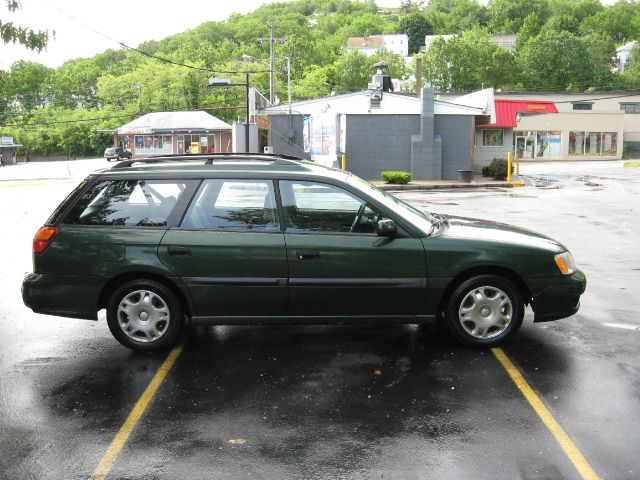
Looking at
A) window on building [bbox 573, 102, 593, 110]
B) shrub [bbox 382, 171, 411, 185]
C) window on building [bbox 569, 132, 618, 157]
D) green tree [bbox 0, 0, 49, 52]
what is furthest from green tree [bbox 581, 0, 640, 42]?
green tree [bbox 0, 0, 49, 52]

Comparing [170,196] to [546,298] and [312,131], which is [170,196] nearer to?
[546,298]

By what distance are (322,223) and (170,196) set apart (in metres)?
1.33

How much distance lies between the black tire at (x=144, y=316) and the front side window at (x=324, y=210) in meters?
1.22

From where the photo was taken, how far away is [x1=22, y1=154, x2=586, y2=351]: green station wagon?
5336 millimetres

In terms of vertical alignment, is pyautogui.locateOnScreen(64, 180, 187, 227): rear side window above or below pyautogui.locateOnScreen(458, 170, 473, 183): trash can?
above

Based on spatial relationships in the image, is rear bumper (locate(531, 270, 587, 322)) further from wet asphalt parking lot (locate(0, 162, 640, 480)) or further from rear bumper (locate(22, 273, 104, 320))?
rear bumper (locate(22, 273, 104, 320))

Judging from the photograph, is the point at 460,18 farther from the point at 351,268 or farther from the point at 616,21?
the point at 351,268

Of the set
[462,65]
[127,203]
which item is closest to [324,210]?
[127,203]

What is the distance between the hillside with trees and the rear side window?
75026mm

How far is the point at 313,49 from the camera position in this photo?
10581 cm

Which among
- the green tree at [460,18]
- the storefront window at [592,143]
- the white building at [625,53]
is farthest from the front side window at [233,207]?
the green tree at [460,18]

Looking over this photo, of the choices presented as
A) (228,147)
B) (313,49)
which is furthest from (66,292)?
(313,49)

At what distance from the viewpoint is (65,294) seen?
5492 millimetres

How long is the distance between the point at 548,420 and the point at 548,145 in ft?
188
